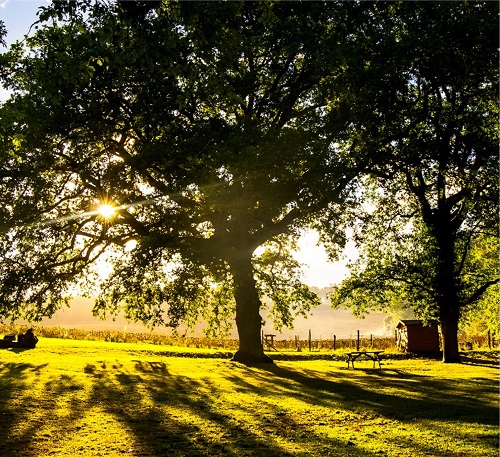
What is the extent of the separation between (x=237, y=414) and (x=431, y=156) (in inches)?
681

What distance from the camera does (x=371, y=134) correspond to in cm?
2344

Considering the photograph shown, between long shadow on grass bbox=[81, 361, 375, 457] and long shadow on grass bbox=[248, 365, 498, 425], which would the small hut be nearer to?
long shadow on grass bbox=[248, 365, 498, 425]

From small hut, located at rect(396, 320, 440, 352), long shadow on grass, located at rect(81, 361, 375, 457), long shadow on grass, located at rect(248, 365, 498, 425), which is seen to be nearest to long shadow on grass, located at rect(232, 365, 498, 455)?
long shadow on grass, located at rect(248, 365, 498, 425)

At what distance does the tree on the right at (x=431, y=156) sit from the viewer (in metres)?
22.2

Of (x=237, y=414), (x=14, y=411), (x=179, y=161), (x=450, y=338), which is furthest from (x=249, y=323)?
(x=14, y=411)

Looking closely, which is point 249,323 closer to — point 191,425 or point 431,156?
point 431,156

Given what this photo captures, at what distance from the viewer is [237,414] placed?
502 inches

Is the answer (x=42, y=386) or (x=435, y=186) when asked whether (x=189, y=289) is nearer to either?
(x=42, y=386)

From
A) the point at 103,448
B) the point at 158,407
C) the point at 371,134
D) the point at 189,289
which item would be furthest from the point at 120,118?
the point at 103,448

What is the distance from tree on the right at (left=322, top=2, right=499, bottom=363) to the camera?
22203 mm

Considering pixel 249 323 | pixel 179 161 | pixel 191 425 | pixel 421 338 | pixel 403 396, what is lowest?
pixel 191 425

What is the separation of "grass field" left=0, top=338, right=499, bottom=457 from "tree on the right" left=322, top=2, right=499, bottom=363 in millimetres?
10171

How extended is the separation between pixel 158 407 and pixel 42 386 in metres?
4.86

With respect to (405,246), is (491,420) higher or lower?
lower
